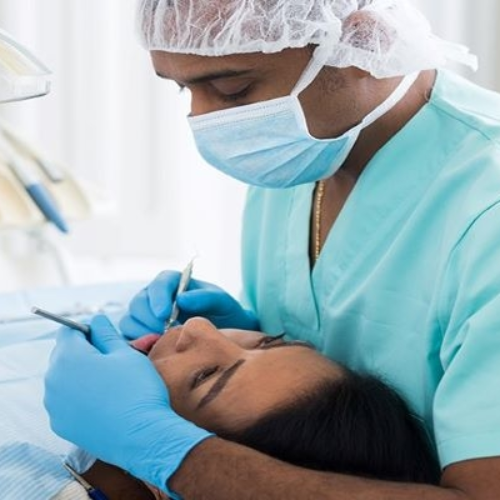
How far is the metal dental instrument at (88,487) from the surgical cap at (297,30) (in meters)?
0.56

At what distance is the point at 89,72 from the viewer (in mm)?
3092

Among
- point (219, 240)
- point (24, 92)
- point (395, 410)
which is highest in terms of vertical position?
point (24, 92)

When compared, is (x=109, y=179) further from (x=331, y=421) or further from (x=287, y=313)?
(x=331, y=421)

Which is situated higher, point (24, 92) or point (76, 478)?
point (24, 92)

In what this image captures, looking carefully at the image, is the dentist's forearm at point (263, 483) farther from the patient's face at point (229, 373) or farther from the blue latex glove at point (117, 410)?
the patient's face at point (229, 373)

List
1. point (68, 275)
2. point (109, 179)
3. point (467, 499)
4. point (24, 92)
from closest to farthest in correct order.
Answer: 1. point (467, 499)
2. point (24, 92)
3. point (68, 275)
4. point (109, 179)

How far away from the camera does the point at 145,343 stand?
1500 millimetres

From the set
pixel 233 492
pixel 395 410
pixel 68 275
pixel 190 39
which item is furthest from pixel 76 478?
pixel 68 275

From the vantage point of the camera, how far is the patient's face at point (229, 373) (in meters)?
1.28

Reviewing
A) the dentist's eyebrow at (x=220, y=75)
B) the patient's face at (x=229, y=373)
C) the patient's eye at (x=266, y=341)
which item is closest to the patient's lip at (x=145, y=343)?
the patient's face at (x=229, y=373)

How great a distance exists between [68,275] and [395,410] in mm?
1299

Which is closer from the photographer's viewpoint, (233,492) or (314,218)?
(233,492)

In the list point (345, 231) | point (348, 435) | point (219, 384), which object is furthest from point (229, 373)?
point (345, 231)

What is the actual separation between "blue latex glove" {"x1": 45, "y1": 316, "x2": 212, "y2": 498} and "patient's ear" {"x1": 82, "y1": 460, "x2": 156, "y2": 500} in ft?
0.38
